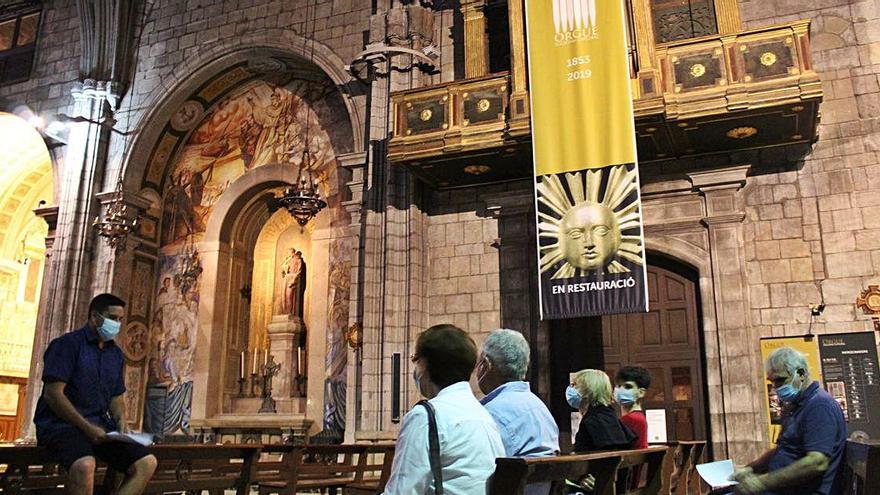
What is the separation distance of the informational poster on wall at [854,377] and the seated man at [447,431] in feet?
26.7

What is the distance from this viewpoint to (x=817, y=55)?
1045 cm

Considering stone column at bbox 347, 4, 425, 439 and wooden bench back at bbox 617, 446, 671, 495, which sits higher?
stone column at bbox 347, 4, 425, 439

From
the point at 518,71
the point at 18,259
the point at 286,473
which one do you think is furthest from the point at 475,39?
the point at 18,259

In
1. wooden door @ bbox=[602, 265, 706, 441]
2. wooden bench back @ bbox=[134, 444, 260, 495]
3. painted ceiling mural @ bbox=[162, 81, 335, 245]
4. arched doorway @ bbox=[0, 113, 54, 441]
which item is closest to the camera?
wooden bench back @ bbox=[134, 444, 260, 495]

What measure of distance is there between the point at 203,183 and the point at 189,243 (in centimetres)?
132

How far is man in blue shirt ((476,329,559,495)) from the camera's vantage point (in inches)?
130

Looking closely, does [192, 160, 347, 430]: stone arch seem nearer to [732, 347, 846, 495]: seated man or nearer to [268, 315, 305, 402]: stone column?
[268, 315, 305, 402]: stone column

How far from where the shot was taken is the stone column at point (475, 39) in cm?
1198

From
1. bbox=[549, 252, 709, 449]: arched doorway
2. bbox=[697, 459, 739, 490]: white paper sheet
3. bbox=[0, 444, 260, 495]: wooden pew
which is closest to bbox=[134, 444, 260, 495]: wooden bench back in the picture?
bbox=[0, 444, 260, 495]: wooden pew

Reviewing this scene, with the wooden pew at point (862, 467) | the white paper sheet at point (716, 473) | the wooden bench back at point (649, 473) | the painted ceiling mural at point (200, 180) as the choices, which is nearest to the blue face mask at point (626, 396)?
the wooden bench back at point (649, 473)

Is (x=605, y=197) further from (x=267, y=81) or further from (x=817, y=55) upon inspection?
(x=267, y=81)

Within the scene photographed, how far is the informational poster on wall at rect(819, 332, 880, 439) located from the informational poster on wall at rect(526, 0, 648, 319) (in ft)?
8.46

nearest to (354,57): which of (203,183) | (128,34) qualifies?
(203,183)

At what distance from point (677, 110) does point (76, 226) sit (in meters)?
11.9
